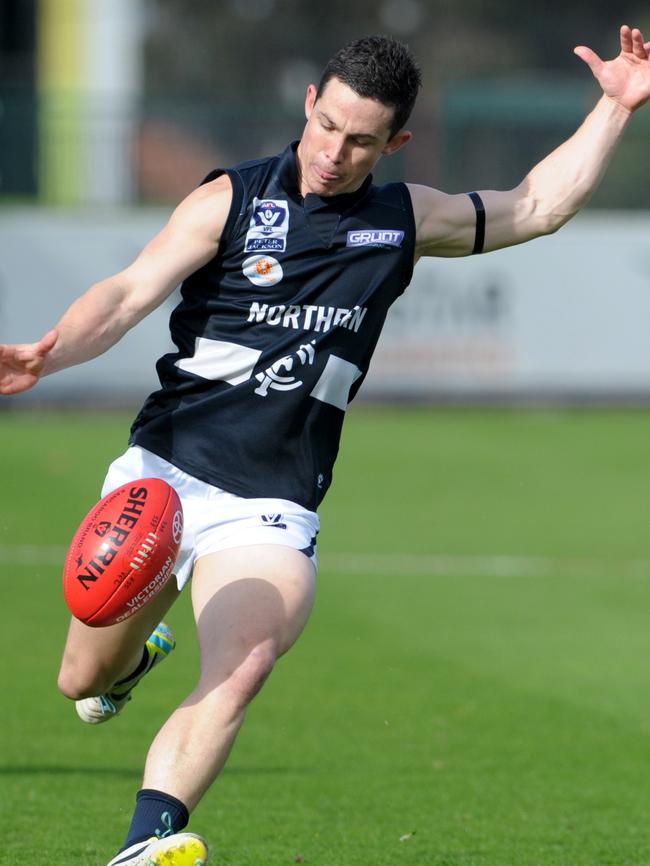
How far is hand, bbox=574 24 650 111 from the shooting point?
5.96 m

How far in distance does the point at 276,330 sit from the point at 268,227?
33 cm

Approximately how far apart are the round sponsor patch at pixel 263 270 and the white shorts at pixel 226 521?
2.23 ft

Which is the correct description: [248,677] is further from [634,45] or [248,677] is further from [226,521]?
[634,45]

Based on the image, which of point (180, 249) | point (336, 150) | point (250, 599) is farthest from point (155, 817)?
point (336, 150)

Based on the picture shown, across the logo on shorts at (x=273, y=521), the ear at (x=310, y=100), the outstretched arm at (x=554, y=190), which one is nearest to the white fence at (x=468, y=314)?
the outstretched arm at (x=554, y=190)

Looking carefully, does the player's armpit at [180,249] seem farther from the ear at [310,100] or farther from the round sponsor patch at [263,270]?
the ear at [310,100]

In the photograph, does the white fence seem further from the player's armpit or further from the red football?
the red football

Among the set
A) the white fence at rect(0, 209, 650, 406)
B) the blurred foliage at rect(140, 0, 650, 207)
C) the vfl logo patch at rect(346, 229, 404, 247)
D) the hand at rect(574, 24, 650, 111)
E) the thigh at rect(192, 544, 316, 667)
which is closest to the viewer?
the thigh at rect(192, 544, 316, 667)

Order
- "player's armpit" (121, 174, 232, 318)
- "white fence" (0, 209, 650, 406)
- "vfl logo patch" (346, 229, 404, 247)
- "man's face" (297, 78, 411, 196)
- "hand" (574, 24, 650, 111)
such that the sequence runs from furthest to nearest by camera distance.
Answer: "white fence" (0, 209, 650, 406)
"hand" (574, 24, 650, 111)
"vfl logo patch" (346, 229, 404, 247)
"man's face" (297, 78, 411, 196)
"player's armpit" (121, 174, 232, 318)

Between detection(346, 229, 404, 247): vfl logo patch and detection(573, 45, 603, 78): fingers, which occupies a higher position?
detection(573, 45, 603, 78): fingers

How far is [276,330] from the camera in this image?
5316mm

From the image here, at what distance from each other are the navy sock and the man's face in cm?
198

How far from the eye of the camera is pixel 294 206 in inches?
210

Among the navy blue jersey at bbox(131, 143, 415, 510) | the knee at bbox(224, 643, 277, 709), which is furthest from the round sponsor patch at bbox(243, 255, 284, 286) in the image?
the knee at bbox(224, 643, 277, 709)
